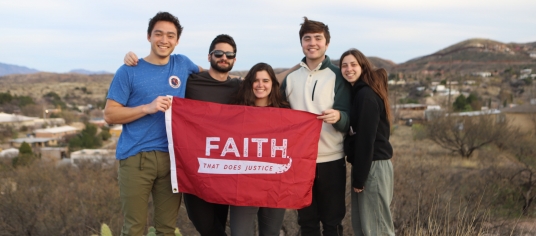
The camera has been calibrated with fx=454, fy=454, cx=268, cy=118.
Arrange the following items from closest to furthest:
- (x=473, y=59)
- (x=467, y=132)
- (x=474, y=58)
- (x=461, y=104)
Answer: (x=467, y=132)
(x=461, y=104)
(x=473, y=59)
(x=474, y=58)

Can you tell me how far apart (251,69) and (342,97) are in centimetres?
96

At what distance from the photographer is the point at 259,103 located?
15.2 ft

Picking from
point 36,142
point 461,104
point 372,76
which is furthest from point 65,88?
point 372,76

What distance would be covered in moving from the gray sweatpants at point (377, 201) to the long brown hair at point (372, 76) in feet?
1.86

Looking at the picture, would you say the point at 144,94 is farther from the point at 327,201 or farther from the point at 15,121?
the point at 15,121

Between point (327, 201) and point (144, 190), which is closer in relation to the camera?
point (144, 190)

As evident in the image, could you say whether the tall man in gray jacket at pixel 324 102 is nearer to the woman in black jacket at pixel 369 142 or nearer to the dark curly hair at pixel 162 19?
the woman in black jacket at pixel 369 142

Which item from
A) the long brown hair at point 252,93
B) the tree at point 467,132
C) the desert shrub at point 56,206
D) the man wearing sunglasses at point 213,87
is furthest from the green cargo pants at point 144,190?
the tree at point 467,132

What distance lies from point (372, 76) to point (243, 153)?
1.48 meters

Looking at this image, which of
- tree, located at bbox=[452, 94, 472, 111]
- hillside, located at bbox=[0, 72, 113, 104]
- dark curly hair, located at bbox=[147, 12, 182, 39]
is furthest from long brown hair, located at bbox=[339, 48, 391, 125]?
hillside, located at bbox=[0, 72, 113, 104]

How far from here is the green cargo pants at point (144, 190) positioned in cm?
426

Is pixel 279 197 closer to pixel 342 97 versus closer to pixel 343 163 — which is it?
pixel 343 163

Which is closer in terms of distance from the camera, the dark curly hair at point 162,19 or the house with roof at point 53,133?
the dark curly hair at point 162,19

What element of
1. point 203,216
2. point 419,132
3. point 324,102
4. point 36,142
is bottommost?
point 36,142
